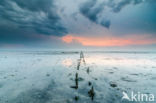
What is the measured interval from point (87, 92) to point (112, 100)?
1.51m

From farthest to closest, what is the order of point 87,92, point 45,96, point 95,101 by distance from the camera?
point 87,92 < point 45,96 < point 95,101

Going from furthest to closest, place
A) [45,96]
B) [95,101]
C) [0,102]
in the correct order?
1. [45,96]
2. [95,101]
3. [0,102]

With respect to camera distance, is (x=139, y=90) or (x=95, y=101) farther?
(x=139, y=90)

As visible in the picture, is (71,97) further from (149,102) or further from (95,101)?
(149,102)

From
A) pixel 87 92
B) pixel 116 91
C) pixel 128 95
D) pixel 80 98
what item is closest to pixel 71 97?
pixel 80 98

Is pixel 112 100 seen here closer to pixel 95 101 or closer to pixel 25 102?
pixel 95 101

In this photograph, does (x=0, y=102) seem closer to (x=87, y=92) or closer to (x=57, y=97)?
(x=57, y=97)

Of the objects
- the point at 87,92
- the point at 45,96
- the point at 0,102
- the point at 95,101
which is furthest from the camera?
the point at 87,92

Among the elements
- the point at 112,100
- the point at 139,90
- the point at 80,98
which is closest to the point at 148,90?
the point at 139,90

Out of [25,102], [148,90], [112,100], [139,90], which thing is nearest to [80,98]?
[112,100]

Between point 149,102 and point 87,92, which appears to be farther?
point 87,92

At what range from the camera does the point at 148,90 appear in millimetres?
5785

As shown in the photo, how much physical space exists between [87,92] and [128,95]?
2.46 m

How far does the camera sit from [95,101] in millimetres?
4680
